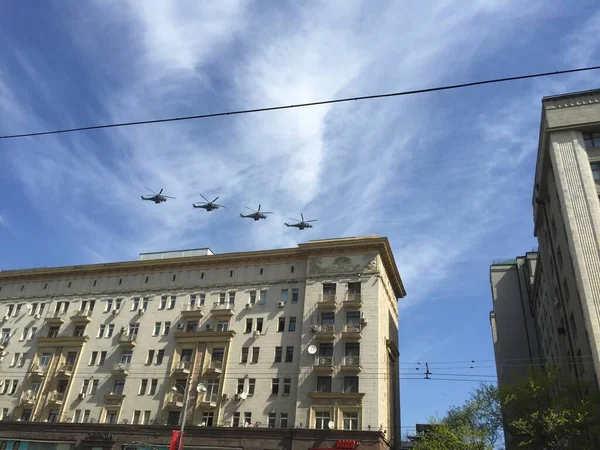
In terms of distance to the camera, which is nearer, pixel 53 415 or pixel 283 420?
pixel 283 420

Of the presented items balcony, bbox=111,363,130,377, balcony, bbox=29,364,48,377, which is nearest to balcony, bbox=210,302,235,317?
balcony, bbox=111,363,130,377

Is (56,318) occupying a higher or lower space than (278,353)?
higher

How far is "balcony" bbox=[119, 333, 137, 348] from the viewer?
49.4m

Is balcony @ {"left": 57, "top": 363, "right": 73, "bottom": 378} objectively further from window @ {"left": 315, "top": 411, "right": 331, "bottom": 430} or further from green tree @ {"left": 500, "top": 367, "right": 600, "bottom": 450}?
green tree @ {"left": 500, "top": 367, "right": 600, "bottom": 450}

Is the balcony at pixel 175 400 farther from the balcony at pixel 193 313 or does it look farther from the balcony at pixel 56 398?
the balcony at pixel 56 398

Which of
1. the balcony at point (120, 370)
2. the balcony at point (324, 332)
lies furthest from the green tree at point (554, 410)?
the balcony at point (120, 370)

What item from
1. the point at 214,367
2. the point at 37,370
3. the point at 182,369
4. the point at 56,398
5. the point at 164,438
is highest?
the point at 214,367

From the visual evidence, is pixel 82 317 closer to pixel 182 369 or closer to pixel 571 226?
pixel 182 369

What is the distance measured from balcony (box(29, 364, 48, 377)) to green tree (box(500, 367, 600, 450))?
43920 mm

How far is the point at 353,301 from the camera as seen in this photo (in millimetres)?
44812

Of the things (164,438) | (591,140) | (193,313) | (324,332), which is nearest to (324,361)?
(324,332)

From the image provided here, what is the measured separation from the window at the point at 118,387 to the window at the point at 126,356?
1957 mm

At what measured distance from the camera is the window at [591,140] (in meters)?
36.3

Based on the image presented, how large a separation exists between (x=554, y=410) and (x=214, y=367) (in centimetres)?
2816
